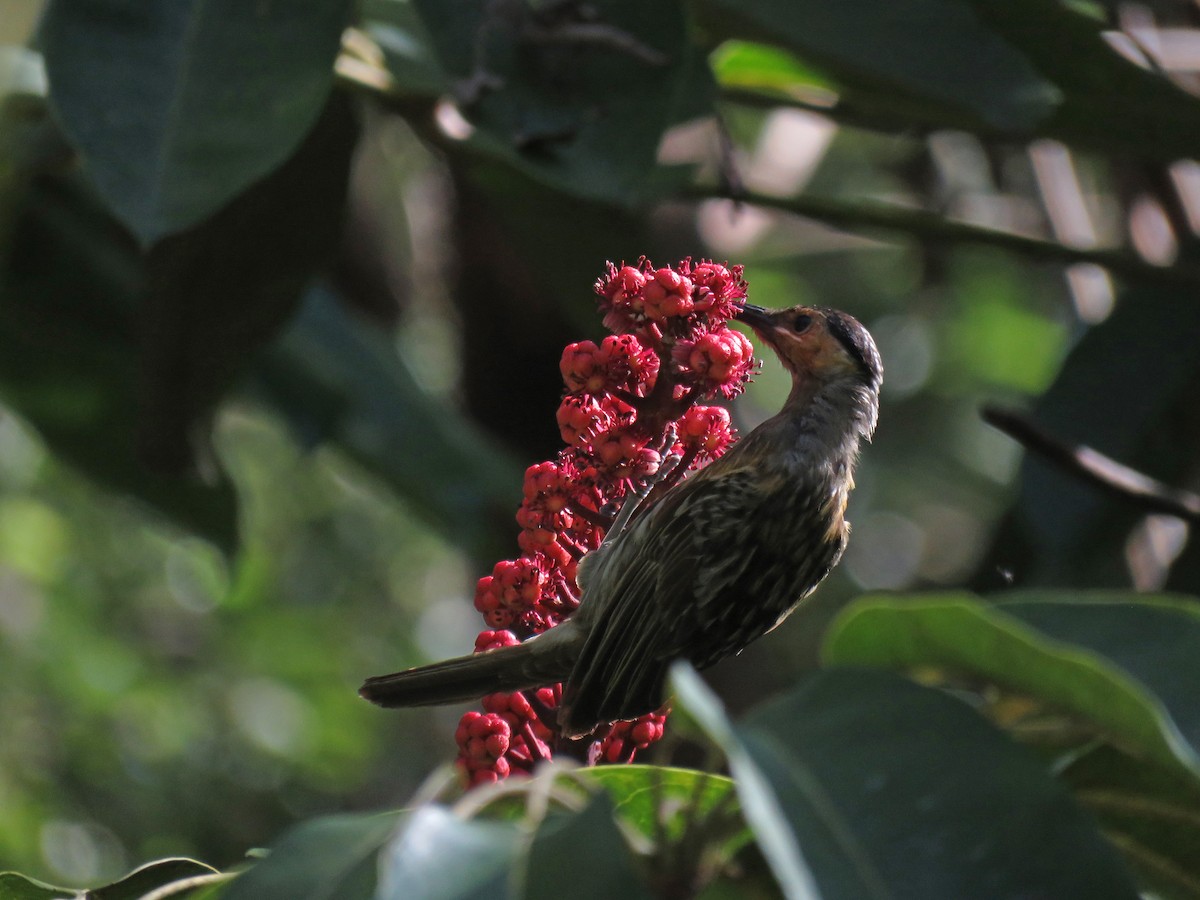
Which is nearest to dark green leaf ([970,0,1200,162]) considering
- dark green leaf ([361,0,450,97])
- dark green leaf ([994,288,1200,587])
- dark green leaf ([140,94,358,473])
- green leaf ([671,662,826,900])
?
dark green leaf ([994,288,1200,587])

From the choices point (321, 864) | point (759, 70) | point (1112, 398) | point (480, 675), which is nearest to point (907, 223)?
point (759, 70)

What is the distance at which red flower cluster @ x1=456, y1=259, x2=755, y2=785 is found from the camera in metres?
1.97

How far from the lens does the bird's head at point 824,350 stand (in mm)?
2641

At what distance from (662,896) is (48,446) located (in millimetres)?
2939

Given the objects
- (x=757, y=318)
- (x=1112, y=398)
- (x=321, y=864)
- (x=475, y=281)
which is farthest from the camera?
(x=475, y=281)

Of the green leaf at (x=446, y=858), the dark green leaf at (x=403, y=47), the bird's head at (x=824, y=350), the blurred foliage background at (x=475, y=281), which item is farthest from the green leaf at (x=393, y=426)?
the green leaf at (x=446, y=858)

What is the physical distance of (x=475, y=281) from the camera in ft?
17.8

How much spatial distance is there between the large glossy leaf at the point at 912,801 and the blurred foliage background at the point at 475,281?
1.29 metres

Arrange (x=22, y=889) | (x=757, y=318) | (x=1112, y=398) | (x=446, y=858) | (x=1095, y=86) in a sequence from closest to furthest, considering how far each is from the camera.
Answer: (x=446, y=858), (x=22, y=889), (x=757, y=318), (x=1095, y=86), (x=1112, y=398)

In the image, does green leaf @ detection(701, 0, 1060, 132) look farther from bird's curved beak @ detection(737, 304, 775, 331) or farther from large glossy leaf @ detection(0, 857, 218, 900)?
large glossy leaf @ detection(0, 857, 218, 900)

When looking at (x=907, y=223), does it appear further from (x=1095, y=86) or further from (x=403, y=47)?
(x=403, y=47)

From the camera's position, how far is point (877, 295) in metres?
7.65

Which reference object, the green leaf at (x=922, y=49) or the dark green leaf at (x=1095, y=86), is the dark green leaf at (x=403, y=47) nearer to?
the green leaf at (x=922, y=49)

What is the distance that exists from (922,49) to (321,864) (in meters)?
1.88
